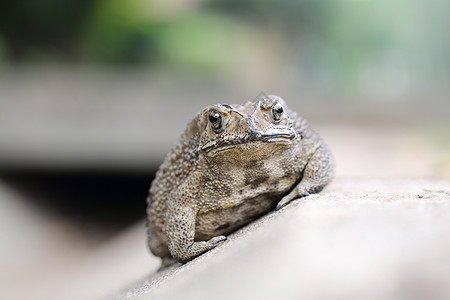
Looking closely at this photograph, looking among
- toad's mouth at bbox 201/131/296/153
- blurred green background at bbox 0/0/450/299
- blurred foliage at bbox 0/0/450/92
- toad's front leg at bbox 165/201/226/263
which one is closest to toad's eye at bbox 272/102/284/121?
toad's mouth at bbox 201/131/296/153

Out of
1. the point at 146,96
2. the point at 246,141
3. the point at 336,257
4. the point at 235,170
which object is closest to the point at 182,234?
the point at 235,170

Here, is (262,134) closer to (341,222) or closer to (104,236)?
(341,222)

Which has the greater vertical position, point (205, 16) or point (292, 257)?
point (205, 16)

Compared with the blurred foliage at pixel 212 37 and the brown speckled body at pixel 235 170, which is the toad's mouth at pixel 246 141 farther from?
the blurred foliage at pixel 212 37

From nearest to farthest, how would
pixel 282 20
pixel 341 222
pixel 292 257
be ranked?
pixel 292 257 → pixel 341 222 → pixel 282 20

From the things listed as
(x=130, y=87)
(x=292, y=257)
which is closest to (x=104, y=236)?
(x=130, y=87)

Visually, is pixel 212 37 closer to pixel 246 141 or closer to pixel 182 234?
pixel 182 234
